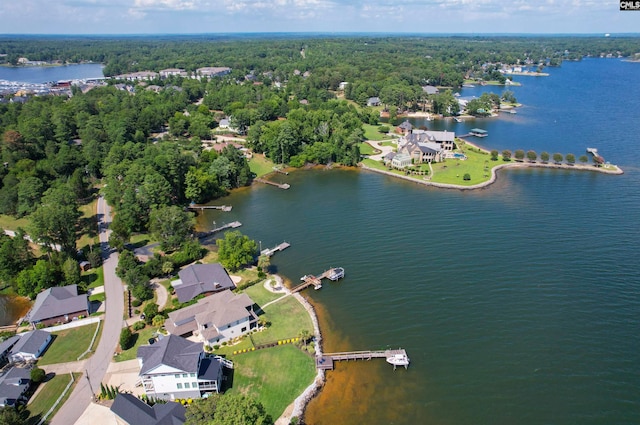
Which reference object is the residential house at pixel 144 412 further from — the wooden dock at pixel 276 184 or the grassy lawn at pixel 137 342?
the wooden dock at pixel 276 184

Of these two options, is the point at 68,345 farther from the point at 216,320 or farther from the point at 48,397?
the point at 216,320

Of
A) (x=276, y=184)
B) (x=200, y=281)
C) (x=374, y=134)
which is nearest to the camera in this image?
(x=200, y=281)

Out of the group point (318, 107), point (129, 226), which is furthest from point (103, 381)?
point (318, 107)

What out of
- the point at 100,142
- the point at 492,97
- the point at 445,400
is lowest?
the point at 445,400

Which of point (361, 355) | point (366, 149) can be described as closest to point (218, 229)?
point (361, 355)

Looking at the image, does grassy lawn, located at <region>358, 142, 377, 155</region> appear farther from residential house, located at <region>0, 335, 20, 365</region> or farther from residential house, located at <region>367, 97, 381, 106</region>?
residential house, located at <region>0, 335, 20, 365</region>

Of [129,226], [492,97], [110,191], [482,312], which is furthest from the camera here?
[492,97]

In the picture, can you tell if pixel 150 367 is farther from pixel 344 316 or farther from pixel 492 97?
pixel 492 97

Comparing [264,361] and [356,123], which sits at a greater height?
[356,123]
